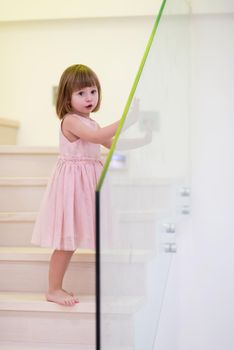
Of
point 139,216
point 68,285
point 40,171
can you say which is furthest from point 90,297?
point 40,171

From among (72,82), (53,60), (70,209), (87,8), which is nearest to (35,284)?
(70,209)

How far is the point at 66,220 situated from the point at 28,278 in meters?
0.37

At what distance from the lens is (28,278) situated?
2385 mm

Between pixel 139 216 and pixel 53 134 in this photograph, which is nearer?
pixel 139 216

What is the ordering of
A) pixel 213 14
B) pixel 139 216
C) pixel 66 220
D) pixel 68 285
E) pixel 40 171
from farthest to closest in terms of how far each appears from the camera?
pixel 213 14 < pixel 40 171 < pixel 68 285 < pixel 66 220 < pixel 139 216

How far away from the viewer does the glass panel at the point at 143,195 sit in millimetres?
1509

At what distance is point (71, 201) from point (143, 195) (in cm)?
30

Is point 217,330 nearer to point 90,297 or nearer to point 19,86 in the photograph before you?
point 90,297

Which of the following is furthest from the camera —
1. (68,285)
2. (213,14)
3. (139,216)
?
(213,14)

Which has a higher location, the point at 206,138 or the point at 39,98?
the point at 39,98

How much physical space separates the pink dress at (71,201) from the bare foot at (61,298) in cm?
17

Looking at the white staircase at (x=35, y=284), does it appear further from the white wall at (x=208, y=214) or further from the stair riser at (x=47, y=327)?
the white wall at (x=208, y=214)

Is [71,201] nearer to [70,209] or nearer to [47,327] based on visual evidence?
[70,209]

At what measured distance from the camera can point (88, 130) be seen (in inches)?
85.6
